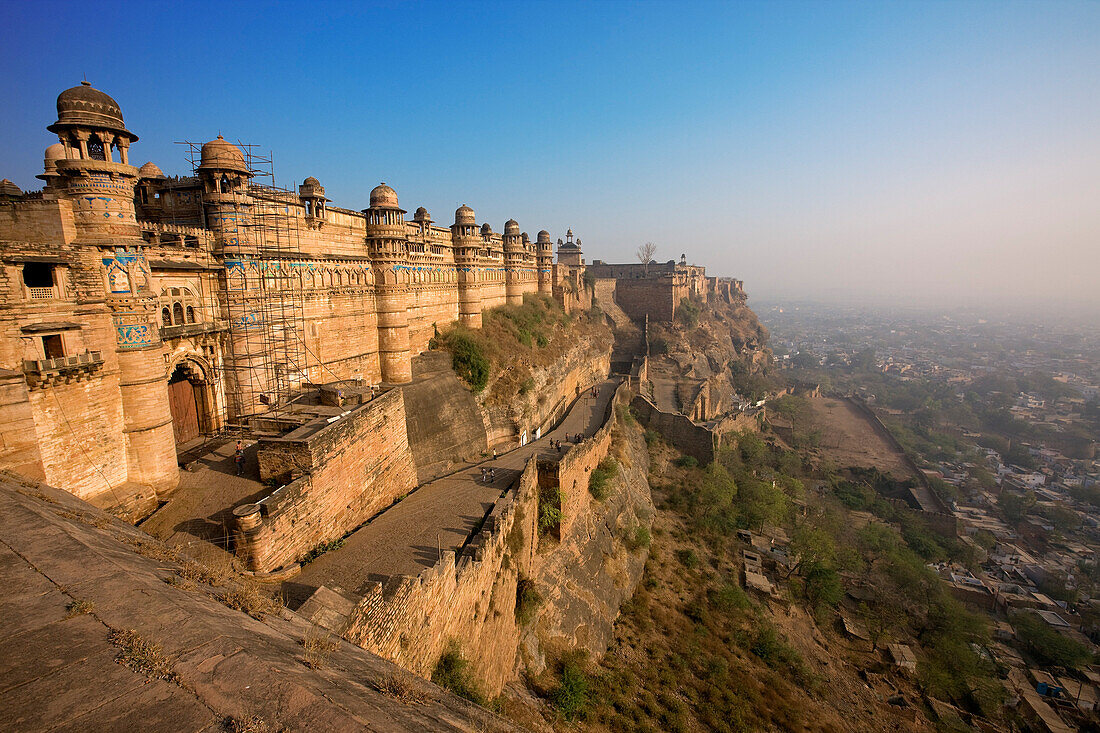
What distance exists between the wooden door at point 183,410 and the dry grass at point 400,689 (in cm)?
1243

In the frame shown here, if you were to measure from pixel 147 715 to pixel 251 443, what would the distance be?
11465mm

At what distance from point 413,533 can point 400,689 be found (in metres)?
7.61

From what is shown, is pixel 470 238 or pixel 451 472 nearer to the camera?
pixel 451 472

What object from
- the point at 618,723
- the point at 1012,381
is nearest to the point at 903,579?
the point at 618,723

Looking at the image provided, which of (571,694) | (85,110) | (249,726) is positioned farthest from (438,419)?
(249,726)

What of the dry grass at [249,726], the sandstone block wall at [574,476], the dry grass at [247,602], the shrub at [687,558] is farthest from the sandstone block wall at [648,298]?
the dry grass at [249,726]

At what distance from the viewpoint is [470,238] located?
26344 millimetres

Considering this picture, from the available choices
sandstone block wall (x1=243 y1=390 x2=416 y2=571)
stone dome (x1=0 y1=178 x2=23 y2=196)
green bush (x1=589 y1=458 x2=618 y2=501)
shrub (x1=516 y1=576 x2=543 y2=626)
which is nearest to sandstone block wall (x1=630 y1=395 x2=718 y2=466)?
green bush (x1=589 y1=458 x2=618 y2=501)

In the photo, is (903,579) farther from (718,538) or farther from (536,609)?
(536,609)

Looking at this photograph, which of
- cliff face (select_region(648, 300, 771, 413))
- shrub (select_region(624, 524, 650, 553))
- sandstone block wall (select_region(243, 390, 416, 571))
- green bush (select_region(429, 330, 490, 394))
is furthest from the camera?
cliff face (select_region(648, 300, 771, 413))

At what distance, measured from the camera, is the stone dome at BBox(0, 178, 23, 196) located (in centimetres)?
1725

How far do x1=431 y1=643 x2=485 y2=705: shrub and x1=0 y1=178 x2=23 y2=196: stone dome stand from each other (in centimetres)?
2295

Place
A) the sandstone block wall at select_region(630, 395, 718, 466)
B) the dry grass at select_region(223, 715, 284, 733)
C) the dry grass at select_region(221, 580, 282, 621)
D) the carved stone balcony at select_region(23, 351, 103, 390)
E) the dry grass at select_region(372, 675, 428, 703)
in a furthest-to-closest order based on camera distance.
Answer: the sandstone block wall at select_region(630, 395, 718, 466) → the carved stone balcony at select_region(23, 351, 103, 390) → the dry grass at select_region(221, 580, 282, 621) → the dry grass at select_region(372, 675, 428, 703) → the dry grass at select_region(223, 715, 284, 733)

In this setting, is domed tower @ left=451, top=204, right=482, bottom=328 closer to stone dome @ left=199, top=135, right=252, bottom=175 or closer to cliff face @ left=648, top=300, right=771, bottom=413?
stone dome @ left=199, top=135, right=252, bottom=175
